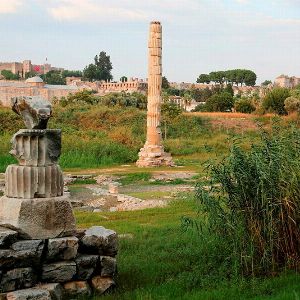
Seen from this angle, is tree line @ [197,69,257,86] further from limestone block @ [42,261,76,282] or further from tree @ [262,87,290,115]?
limestone block @ [42,261,76,282]

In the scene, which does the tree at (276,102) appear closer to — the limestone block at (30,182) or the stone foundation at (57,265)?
the stone foundation at (57,265)

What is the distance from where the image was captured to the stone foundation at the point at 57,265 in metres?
6.72

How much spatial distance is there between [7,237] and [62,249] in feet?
2.25

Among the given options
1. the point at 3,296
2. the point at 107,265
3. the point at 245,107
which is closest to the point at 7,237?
the point at 3,296

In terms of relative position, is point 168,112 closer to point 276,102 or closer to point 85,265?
point 276,102

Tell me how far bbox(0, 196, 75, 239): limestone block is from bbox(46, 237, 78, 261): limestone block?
0.59 ft

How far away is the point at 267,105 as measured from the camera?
5850cm

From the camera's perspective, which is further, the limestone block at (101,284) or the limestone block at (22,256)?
the limestone block at (101,284)

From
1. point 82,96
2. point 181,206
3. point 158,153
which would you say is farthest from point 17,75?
point 181,206

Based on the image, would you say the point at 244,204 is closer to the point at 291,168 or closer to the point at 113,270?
the point at 291,168

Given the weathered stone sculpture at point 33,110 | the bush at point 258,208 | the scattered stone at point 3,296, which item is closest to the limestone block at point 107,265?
the scattered stone at point 3,296

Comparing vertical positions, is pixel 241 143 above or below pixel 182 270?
above

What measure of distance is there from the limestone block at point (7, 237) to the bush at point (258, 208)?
2.70m

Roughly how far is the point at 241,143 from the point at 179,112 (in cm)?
3778
